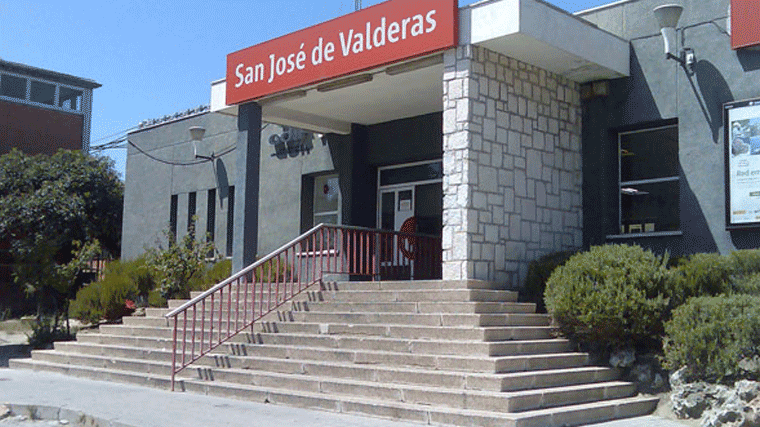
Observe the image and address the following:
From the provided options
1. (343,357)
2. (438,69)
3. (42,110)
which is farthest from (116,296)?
(42,110)

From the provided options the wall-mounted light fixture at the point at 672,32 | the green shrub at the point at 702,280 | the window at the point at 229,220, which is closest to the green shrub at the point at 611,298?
the green shrub at the point at 702,280

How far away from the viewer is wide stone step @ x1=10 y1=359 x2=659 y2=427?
8.12m

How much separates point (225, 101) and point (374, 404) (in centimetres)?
808

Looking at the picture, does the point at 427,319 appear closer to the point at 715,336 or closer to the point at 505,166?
the point at 505,166

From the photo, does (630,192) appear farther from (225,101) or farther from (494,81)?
(225,101)

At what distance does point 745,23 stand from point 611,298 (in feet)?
15.8

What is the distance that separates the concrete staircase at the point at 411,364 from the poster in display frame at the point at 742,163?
3.17 metres

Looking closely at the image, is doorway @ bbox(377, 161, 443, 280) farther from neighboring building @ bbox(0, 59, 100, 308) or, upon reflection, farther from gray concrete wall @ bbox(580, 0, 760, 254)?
neighboring building @ bbox(0, 59, 100, 308)

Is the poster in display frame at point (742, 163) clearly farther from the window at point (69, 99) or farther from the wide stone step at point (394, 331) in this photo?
the window at point (69, 99)

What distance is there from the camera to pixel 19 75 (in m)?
32.2

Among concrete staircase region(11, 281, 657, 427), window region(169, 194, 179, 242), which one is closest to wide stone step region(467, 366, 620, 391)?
concrete staircase region(11, 281, 657, 427)

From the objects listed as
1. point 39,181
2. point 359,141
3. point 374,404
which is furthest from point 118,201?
point 374,404

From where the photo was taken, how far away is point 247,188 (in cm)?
1494

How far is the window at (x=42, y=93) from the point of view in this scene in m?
32.6
